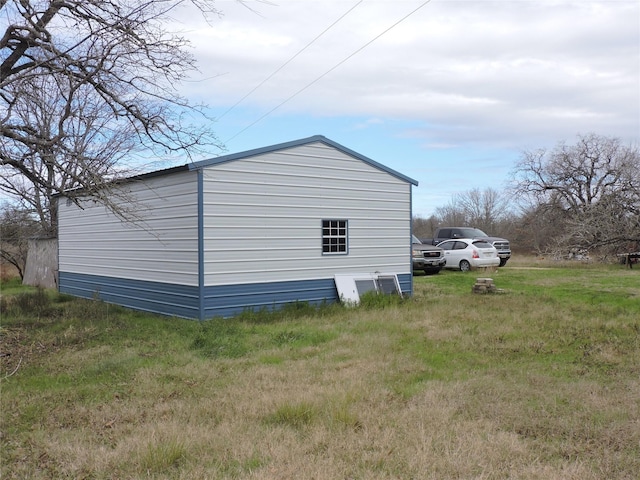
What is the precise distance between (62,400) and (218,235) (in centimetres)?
579

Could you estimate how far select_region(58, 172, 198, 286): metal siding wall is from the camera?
38.6 feet

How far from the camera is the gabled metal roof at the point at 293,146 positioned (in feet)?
37.6

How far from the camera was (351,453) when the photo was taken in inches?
183

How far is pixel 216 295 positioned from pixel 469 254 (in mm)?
13965

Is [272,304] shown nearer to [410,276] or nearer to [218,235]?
[218,235]

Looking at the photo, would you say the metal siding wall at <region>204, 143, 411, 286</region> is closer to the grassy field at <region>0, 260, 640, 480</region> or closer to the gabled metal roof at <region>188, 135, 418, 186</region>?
the gabled metal roof at <region>188, 135, 418, 186</region>

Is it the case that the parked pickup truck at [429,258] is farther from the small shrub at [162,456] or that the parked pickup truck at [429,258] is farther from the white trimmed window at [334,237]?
the small shrub at [162,456]

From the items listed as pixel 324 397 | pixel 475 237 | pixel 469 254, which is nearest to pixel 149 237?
pixel 324 397

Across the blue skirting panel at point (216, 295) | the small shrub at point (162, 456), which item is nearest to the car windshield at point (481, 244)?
the blue skirting panel at point (216, 295)

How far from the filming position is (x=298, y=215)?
42.5 ft

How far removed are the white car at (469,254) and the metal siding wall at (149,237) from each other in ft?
43.6

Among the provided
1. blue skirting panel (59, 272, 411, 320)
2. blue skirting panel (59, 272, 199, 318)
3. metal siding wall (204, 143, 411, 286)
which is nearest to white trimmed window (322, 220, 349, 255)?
metal siding wall (204, 143, 411, 286)

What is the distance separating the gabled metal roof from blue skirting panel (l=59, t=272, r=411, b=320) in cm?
249

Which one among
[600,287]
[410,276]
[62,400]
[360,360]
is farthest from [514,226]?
[62,400]
